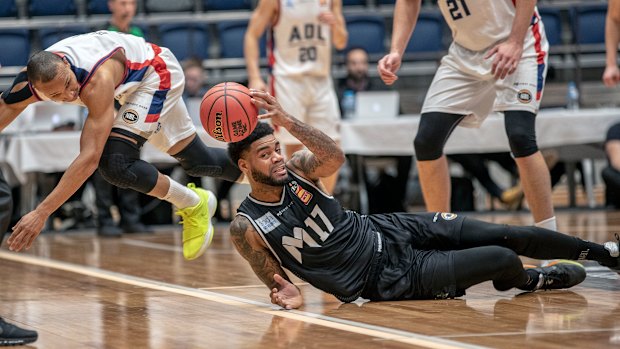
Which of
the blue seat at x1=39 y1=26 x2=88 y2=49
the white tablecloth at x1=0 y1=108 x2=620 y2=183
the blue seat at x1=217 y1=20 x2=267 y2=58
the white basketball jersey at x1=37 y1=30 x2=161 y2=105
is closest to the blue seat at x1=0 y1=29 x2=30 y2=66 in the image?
the blue seat at x1=39 y1=26 x2=88 y2=49

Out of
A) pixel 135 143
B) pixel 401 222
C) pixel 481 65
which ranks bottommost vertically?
pixel 401 222

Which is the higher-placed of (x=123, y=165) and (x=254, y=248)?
(x=123, y=165)

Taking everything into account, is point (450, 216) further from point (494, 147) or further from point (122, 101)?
point (494, 147)

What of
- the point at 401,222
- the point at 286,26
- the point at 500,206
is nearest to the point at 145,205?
the point at 286,26

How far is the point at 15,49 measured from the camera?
12.1 meters

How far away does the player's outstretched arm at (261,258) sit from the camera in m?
4.30

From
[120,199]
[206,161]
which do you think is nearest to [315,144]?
[206,161]

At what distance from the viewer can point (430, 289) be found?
4324 mm

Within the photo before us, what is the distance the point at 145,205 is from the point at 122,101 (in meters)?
5.30

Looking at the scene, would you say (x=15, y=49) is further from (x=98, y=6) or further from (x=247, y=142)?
(x=247, y=142)

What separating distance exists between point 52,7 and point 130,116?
8295 mm

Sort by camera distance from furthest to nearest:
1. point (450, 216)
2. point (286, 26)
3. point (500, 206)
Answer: point (500, 206)
point (286, 26)
point (450, 216)

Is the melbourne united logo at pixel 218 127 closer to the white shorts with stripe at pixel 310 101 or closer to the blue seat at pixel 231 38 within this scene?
the white shorts with stripe at pixel 310 101

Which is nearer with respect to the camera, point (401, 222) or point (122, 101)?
point (401, 222)
